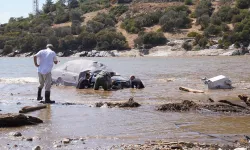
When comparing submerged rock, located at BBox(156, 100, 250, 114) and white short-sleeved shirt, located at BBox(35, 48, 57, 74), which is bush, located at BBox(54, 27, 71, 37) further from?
submerged rock, located at BBox(156, 100, 250, 114)

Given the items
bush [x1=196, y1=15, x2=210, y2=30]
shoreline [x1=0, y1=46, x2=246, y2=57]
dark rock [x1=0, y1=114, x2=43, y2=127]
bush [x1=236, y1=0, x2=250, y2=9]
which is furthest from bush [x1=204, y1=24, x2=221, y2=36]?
dark rock [x1=0, y1=114, x2=43, y2=127]

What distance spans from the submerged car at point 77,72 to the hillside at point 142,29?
1951 inches

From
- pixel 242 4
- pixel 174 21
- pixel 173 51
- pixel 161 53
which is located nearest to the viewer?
pixel 173 51

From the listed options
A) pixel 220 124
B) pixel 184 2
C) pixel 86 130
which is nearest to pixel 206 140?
pixel 220 124

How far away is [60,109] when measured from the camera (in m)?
11.4

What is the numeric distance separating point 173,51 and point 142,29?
19.0m

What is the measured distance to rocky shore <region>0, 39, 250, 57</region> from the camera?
210ft

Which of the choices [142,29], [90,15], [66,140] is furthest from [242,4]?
[66,140]

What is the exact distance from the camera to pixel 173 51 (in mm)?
70188

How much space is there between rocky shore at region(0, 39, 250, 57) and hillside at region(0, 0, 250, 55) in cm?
87

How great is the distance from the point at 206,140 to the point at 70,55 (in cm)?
7630

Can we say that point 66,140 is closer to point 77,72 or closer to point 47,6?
point 77,72

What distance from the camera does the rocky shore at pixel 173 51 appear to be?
64000 millimetres

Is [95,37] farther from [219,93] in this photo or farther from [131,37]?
[219,93]
